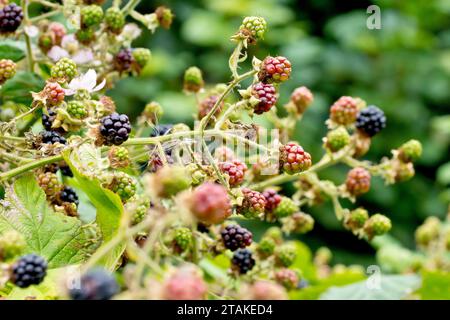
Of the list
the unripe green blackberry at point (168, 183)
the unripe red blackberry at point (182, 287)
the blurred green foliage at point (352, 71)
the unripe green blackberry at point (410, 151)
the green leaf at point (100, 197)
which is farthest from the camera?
the blurred green foliage at point (352, 71)

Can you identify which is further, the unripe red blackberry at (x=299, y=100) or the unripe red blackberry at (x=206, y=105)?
the unripe red blackberry at (x=299, y=100)

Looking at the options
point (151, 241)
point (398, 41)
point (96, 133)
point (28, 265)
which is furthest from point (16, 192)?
point (398, 41)

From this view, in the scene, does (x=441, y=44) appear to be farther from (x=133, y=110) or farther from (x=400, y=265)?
(x=400, y=265)

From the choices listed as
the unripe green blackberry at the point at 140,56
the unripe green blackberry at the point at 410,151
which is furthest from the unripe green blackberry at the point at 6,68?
the unripe green blackberry at the point at 410,151

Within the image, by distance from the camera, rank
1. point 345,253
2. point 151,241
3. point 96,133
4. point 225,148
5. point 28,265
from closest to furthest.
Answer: point 151,241, point 28,265, point 96,133, point 225,148, point 345,253

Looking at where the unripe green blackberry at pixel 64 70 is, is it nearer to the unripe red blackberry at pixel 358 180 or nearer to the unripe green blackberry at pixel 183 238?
the unripe green blackberry at pixel 183 238

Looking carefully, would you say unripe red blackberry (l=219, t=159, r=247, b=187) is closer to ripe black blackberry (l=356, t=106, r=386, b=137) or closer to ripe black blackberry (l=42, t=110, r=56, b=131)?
ripe black blackberry (l=42, t=110, r=56, b=131)

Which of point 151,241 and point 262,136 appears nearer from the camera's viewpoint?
point 151,241
